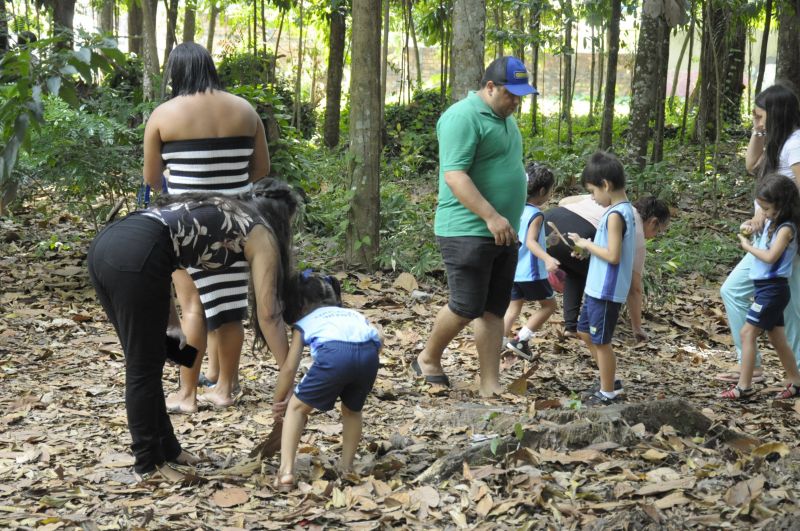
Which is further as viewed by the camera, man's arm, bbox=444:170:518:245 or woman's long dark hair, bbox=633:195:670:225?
woman's long dark hair, bbox=633:195:670:225

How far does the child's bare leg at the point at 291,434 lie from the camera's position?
3.91 m

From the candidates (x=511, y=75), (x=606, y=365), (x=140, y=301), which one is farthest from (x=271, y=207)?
(x=606, y=365)

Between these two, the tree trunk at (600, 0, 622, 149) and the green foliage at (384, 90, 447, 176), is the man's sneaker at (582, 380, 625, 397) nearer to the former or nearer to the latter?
the tree trunk at (600, 0, 622, 149)

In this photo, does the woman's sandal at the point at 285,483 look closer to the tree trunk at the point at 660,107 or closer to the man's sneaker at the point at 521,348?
the man's sneaker at the point at 521,348

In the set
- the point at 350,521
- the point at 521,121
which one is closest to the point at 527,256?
the point at 350,521

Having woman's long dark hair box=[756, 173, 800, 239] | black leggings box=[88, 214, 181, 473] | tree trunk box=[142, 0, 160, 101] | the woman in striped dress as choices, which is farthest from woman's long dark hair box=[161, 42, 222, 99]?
tree trunk box=[142, 0, 160, 101]

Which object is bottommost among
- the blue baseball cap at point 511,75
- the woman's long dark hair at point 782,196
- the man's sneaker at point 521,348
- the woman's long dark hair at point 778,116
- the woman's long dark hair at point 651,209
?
the man's sneaker at point 521,348

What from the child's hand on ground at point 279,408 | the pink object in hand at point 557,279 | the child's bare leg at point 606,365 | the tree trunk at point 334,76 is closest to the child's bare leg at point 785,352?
the child's bare leg at point 606,365

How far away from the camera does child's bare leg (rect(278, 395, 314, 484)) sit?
154 inches

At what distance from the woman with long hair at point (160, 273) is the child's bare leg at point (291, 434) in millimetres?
445

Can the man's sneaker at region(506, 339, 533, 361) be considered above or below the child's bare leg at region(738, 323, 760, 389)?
below

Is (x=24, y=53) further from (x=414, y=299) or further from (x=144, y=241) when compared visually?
(x=414, y=299)

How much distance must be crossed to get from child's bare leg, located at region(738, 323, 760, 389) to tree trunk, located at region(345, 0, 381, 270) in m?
3.88

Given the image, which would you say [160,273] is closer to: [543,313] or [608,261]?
[608,261]
